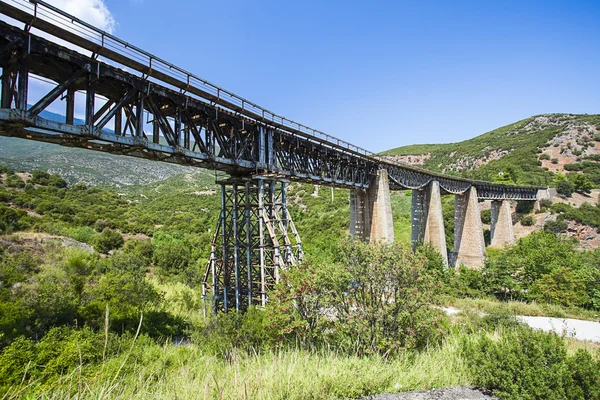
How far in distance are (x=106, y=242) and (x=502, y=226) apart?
192 feet

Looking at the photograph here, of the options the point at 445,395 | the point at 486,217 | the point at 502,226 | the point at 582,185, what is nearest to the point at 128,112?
the point at 445,395

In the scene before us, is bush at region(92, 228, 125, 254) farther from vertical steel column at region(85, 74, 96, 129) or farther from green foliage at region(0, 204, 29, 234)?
vertical steel column at region(85, 74, 96, 129)

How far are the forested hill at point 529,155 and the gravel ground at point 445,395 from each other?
78.7 metres

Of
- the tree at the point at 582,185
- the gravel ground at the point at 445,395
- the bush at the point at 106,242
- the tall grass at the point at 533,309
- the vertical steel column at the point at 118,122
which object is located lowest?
the tall grass at the point at 533,309

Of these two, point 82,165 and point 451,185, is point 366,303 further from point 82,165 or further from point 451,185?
point 82,165

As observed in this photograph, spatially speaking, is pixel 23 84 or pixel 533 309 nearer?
pixel 23 84

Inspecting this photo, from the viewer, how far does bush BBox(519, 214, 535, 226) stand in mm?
58906

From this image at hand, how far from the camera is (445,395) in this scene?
22.8 feet

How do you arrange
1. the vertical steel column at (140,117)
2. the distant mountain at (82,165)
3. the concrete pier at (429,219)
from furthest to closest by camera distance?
the distant mountain at (82,165), the concrete pier at (429,219), the vertical steel column at (140,117)

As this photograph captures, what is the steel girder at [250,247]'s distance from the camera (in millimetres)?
16438

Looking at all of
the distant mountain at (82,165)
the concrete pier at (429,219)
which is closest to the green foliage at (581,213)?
the concrete pier at (429,219)

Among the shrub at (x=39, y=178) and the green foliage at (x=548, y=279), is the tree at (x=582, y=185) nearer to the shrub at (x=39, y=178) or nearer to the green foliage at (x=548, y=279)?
the green foliage at (x=548, y=279)

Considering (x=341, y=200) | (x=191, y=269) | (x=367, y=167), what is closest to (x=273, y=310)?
(x=367, y=167)

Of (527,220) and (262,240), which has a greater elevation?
(262,240)
